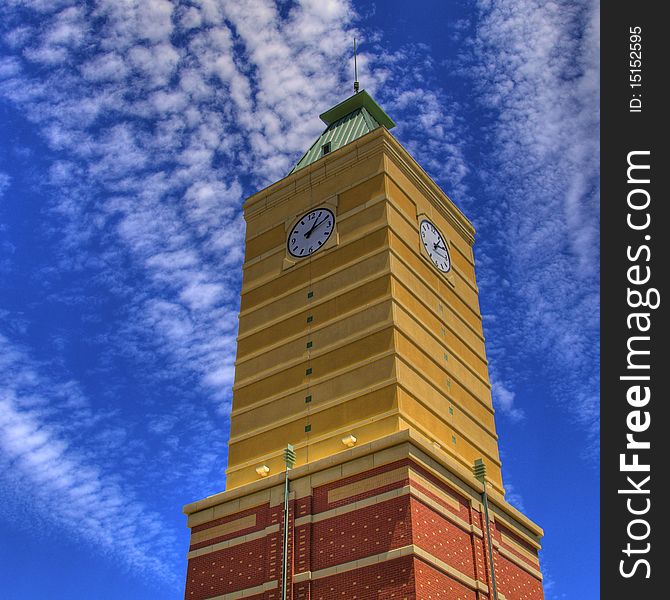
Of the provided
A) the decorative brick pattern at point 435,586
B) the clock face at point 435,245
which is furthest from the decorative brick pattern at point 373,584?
the clock face at point 435,245

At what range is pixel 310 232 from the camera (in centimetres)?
4184

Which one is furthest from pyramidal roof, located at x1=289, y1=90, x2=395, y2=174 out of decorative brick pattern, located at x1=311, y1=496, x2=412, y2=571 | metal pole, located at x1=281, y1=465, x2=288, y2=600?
decorative brick pattern, located at x1=311, y1=496, x2=412, y2=571

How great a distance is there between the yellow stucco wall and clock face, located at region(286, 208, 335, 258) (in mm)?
434

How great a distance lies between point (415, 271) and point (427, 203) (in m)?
5.68

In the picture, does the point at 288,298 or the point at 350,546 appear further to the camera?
the point at 288,298

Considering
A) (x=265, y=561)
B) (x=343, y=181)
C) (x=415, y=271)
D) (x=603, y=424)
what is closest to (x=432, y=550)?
(x=265, y=561)

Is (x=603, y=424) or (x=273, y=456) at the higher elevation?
(x=273, y=456)

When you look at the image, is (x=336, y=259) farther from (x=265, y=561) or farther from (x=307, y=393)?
(x=265, y=561)

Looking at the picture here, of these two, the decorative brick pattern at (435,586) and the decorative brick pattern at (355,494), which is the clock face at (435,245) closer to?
the decorative brick pattern at (355,494)

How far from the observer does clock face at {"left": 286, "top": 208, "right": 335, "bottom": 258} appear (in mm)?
41000

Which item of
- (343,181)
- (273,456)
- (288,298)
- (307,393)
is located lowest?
(273,456)

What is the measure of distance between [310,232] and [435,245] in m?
6.20

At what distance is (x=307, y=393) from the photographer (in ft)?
120

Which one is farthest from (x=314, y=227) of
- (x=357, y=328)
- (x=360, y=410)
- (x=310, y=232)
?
(x=360, y=410)
